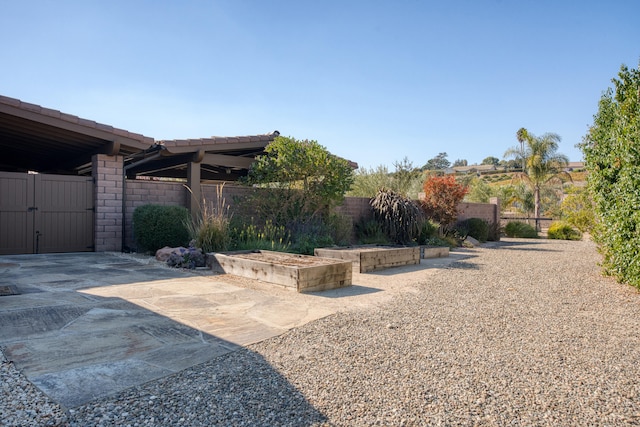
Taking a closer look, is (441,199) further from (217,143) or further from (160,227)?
(160,227)

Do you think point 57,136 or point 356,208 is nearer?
point 57,136

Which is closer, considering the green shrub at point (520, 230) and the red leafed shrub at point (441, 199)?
the red leafed shrub at point (441, 199)

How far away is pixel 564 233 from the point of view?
17.3 m

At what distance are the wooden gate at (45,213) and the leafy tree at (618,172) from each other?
32.6 feet

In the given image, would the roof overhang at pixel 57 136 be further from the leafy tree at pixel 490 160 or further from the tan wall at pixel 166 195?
the leafy tree at pixel 490 160

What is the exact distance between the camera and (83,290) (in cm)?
468

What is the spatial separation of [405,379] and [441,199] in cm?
1167

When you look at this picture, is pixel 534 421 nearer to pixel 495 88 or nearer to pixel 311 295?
pixel 311 295

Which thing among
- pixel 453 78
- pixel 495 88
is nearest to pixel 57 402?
pixel 453 78

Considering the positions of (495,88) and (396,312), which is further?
(495,88)

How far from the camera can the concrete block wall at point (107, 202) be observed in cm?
878

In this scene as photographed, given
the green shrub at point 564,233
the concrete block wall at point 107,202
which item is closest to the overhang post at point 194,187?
the concrete block wall at point 107,202

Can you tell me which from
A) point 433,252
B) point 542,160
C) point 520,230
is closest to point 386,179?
point 433,252

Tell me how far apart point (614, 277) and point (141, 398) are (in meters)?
7.40
